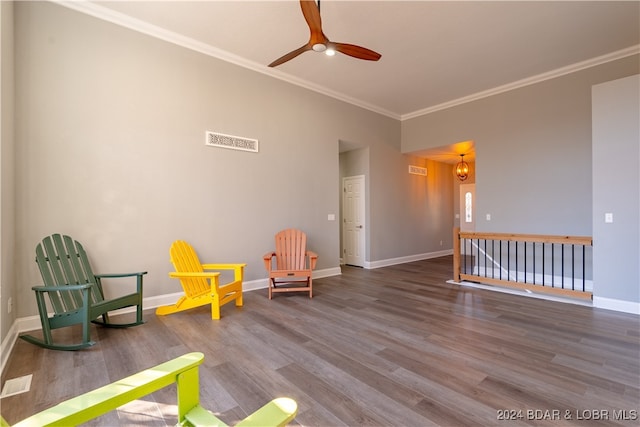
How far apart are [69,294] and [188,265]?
3.78 ft

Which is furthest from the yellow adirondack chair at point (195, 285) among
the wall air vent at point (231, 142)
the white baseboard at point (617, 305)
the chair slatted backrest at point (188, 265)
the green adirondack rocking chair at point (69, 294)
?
the white baseboard at point (617, 305)

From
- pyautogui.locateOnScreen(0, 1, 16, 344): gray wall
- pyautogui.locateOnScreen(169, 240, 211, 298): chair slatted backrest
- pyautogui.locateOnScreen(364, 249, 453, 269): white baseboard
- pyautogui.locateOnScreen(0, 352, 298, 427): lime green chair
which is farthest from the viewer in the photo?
pyautogui.locateOnScreen(364, 249, 453, 269): white baseboard

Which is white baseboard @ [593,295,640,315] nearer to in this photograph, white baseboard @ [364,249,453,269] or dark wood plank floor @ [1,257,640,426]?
dark wood plank floor @ [1,257,640,426]

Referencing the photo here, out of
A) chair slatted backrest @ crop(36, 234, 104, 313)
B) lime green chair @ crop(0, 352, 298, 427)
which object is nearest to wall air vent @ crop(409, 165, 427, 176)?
chair slatted backrest @ crop(36, 234, 104, 313)

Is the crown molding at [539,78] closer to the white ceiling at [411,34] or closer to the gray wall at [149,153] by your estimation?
the white ceiling at [411,34]

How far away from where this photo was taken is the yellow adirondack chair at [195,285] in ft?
10.9

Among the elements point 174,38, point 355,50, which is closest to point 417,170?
point 355,50

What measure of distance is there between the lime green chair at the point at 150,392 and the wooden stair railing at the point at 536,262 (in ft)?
15.1

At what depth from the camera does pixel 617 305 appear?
3.51 meters

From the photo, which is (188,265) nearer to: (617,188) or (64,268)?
(64,268)

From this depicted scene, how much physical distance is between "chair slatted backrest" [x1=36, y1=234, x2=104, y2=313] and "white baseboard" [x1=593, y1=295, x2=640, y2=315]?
5834 millimetres

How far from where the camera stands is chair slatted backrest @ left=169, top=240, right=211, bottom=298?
344 centimetres

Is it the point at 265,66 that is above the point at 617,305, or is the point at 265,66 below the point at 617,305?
above

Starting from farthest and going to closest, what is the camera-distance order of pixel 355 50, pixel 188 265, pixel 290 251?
1. pixel 290 251
2. pixel 188 265
3. pixel 355 50
